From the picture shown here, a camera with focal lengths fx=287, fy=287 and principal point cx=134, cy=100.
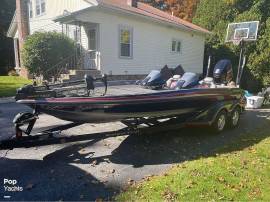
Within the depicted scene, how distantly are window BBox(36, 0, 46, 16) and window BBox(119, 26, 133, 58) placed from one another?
298 inches

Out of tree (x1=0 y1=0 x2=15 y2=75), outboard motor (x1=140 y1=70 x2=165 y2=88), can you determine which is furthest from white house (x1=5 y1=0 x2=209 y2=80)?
outboard motor (x1=140 y1=70 x2=165 y2=88)

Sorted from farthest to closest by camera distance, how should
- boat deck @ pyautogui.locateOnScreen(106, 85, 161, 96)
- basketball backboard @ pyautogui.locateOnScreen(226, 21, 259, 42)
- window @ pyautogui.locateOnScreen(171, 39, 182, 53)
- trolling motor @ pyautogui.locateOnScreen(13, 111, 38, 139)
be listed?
window @ pyautogui.locateOnScreen(171, 39, 182, 53)
basketball backboard @ pyautogui.locateOnScreen(226, 21, 259, 42)
boat deck @ pyautogui.locateOnScreen(106, 85, 161, 96)
trolling motor @ pyautogui.locateOnScreen(13, 111, 38, 139)

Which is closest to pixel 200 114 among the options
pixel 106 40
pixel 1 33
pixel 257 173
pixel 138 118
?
pixel 138 118

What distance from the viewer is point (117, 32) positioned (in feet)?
52.3

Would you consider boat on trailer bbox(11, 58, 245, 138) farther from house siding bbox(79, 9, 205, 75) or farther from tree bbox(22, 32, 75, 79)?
tree bbox(22, 32, 75, 79)

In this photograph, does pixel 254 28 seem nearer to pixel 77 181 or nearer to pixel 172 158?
pixel 172 158

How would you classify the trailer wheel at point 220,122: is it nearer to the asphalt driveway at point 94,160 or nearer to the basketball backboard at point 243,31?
the asphalt driveway at point 94,160

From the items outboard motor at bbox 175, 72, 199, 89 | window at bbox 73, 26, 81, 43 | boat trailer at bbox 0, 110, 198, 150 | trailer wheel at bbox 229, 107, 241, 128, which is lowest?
trailer wheel at bbox 229, 107, 241, 128

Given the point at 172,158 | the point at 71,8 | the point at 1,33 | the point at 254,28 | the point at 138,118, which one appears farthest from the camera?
the point at 1,33

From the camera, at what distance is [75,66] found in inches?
606

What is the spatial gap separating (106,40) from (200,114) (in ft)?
32.2

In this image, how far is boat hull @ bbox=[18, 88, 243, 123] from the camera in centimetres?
498

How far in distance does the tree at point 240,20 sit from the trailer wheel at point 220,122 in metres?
14.3

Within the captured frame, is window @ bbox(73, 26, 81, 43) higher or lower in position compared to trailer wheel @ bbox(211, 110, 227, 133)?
higher
